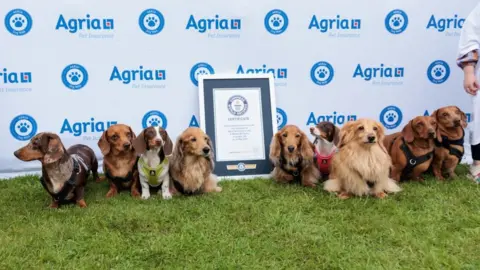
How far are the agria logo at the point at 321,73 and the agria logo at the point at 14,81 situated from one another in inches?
118

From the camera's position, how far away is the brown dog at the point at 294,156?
369cm

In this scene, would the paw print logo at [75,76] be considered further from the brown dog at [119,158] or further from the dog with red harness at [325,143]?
the dog with red harness at [325,143]

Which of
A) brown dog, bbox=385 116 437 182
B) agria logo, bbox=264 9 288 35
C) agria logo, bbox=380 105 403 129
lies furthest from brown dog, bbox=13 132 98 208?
agria logo, bbox=380 105 403 129

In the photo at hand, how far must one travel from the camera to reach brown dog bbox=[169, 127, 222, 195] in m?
3.44

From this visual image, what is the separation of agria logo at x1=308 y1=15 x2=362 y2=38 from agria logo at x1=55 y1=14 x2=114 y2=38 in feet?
7.07

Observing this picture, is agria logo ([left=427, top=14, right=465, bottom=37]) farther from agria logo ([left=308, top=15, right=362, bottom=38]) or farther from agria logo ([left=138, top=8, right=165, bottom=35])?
agria logo ([left=138, top=8, right=165, bottom=35])

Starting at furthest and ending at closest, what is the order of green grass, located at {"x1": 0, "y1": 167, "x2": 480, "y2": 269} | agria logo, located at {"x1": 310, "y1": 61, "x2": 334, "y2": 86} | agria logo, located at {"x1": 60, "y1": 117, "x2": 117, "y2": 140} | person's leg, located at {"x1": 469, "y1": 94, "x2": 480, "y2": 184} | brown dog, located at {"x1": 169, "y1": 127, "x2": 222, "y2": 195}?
agria logo, located at {"x1": 310, "y1": 61, "x2": 334, "y2": 86}, agria logo, located at {"x1": 60, "y1": 117, "x2": 117, "y2": 140}, person's leg, located at {"x1": 469, "y1": 94, "x2": 480, "y2": 184}, brown dog, located at {"x1": 169, "y1": 127, "x2": 222, "y2": 195}, green grass, located at {"x1": 0, "y1": 167, "x2": 480, "y2": 269}

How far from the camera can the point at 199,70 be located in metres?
4.42

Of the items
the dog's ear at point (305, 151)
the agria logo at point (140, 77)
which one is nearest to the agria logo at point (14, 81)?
the agria logo at point (140, 77)

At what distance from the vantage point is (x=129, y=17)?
166 inches

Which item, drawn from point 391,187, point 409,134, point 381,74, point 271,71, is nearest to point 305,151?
point 391,187

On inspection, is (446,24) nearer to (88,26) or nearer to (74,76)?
(88,26)

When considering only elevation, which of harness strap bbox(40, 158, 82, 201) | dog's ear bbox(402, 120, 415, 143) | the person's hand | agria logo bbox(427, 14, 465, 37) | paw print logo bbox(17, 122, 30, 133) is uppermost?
agria logo bbox(427, 14, 465, 37)

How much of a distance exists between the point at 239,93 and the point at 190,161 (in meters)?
1.20
